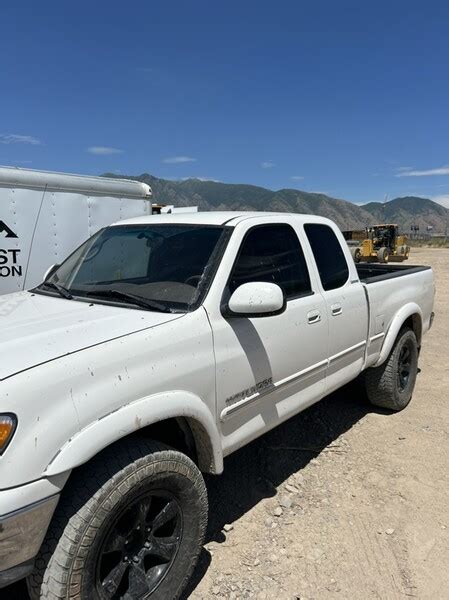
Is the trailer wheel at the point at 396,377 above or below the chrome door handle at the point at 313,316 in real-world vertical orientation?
below

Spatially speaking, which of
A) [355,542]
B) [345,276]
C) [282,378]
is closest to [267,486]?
[355,542]

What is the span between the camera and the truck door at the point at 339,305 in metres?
3.65

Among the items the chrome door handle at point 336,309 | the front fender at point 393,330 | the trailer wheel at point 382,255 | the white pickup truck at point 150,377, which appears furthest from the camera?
the trailer wheel at point 382,255

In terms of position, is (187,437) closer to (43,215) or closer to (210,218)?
(210,218)

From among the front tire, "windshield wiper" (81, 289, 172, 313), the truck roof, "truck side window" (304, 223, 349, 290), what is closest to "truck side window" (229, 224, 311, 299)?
the truck roof

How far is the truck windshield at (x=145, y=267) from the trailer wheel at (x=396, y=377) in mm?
2590

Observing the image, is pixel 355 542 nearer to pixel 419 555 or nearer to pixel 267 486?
pixel 419 555

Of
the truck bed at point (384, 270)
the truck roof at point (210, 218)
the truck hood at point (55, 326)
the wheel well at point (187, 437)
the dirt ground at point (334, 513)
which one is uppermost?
the truck roof at point (210, 218)

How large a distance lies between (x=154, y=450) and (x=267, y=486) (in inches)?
68.2

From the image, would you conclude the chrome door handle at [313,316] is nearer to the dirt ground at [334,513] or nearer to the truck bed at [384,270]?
the dirt ground at [334,513]

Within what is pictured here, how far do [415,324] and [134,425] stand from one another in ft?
13.1

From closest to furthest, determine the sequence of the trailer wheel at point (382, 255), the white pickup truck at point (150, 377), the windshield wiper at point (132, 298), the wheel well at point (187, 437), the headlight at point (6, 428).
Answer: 1. the headlight at point (6, 428)
2. the white pickup truck at point (150, 377)
3. the wheel well at point (187, 437)
4. the windshield wiper at point (132, 298)
5. the trailer wheel at point (382, 255)

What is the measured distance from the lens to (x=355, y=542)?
9.89ft

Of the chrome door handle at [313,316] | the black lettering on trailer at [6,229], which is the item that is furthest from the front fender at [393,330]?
the black lettering on trailer at [6,229]
